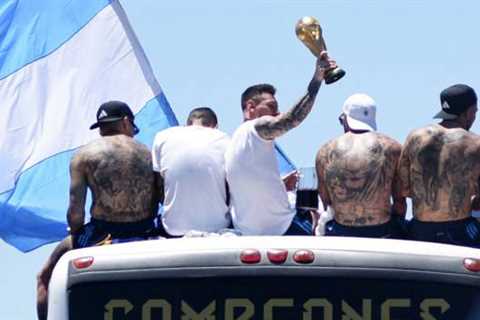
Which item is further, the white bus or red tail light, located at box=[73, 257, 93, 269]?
red tail light, located at box=[73, 257, 93, 269]

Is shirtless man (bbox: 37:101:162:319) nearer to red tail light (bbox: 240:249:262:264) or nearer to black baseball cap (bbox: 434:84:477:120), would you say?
black baseball cap (bbox: 434:84:477:120)

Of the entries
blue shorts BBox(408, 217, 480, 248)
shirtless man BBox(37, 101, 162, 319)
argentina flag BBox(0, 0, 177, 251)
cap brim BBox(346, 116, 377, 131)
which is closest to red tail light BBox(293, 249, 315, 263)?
blue shorts BBox(408, 217, 480, 248)

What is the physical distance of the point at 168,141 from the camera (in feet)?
34.9

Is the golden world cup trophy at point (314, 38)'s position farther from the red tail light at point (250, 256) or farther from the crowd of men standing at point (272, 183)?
the red tail light at point (250, 256)

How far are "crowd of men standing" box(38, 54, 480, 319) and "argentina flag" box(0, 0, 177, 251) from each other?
3.70 metres

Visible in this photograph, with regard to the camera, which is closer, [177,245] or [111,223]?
[177,245]

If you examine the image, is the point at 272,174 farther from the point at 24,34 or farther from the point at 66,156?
the point at 24,34

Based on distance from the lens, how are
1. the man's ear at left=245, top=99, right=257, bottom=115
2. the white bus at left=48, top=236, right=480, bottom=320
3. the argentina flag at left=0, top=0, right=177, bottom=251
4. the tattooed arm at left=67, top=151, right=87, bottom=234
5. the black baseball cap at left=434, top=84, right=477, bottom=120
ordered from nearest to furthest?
the white bus at left=48, top=236, right=480, bottom=320, the tattooed arm at left=67, top=151, right=87, bottom=234, the black baseball cap at left=434, top=84, right=477, bottom=120, the man's ear at left=245, top=99, right=257, bottom=115, the argentina flag at left=0, top=0, right=177, bottom=251

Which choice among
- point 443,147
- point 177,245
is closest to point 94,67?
point 443,147

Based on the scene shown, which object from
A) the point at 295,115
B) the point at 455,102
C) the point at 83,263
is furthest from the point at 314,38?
the point at 83,263

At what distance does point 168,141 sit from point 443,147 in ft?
5.18

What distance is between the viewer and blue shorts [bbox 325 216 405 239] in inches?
404

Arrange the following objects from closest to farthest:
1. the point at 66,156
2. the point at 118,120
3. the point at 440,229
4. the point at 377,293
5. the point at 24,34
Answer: the point at 377,293 < the point at 440,229 < the point at 118,120 < the point at 66,156 < the point at 24,34

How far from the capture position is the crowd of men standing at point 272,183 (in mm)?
10273
